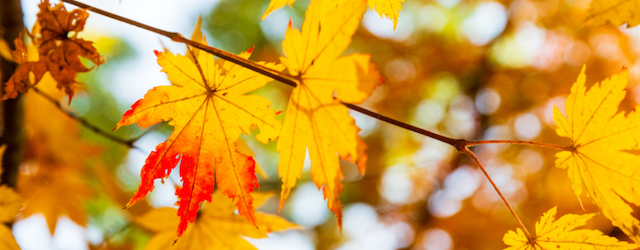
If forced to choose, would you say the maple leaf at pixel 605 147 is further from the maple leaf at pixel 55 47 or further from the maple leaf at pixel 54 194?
the maple leaf at pixel 54 194

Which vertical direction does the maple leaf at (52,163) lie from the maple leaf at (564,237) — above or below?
above

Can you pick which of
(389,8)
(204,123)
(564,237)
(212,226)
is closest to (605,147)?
(564,237)

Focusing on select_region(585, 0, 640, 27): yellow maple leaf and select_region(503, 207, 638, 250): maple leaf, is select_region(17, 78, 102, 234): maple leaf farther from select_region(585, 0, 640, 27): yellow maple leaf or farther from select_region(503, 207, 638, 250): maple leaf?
select_region(585, 0, 640, 27): yellow maple leaf

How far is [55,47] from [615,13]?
89 cm

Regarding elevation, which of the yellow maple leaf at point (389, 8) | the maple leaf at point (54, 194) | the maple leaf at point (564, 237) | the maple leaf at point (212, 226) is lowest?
the maple leaf at point (564, 237)

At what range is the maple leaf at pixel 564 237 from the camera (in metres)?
0.53

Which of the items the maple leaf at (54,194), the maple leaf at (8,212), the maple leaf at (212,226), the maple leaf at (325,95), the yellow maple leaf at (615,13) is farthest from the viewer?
the maple leaf at (54,194)

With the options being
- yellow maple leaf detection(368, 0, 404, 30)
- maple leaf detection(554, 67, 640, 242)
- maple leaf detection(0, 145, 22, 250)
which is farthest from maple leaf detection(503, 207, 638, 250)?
maple leaf detection(0, 145, 22, 250)

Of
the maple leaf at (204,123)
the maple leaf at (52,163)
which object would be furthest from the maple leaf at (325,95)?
the maple leaf at (52,163)

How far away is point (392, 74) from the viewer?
3.03 metres

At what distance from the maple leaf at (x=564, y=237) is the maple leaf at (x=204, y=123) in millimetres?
469

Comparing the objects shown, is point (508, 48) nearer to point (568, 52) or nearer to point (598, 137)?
point (568, 52)

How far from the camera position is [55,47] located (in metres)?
0.53

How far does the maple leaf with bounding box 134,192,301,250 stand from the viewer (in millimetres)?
796
